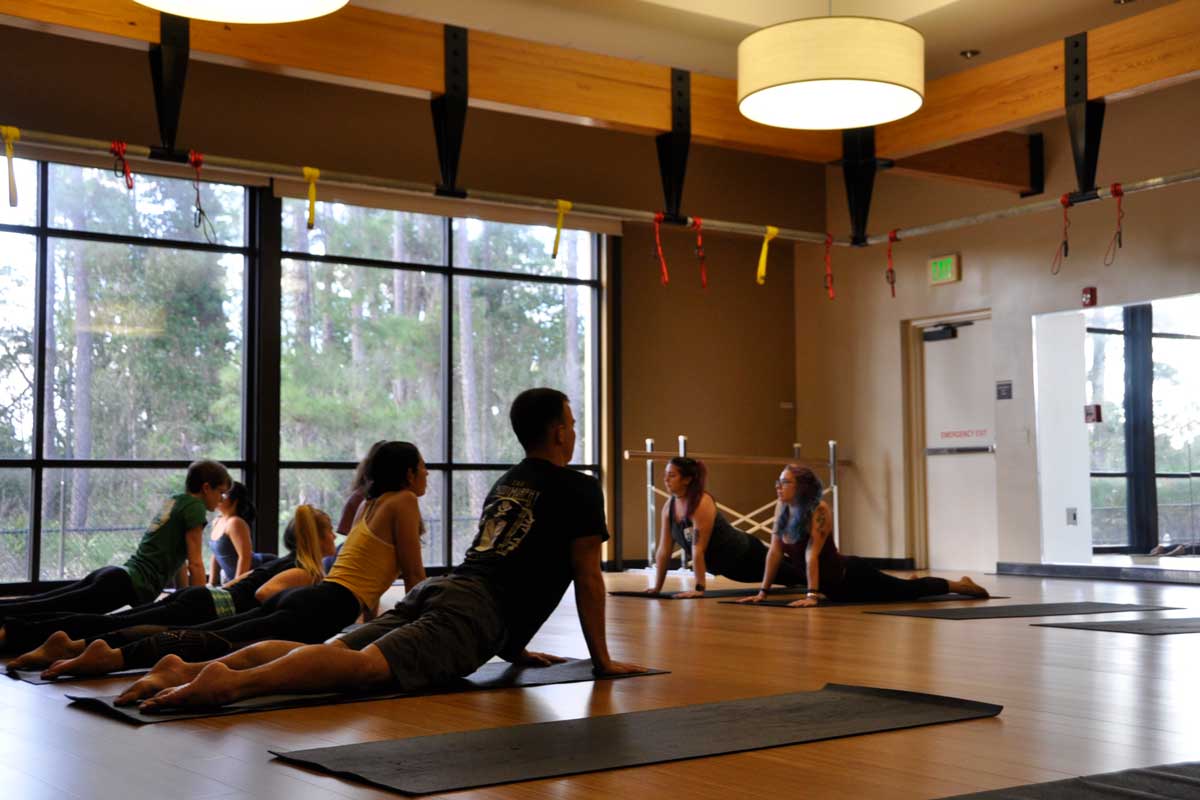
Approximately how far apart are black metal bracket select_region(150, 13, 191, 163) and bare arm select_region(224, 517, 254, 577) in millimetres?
2315

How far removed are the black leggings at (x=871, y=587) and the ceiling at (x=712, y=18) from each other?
11.3 feet

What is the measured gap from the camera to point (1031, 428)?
31.8 ft

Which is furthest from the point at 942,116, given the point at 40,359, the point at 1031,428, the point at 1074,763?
the point at 40,359

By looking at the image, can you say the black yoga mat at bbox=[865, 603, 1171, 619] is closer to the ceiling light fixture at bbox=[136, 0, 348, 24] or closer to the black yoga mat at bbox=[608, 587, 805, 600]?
the black yoga mat at bbox=[608, 587, 805, 600]

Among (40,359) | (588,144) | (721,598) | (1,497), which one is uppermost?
(588,144)

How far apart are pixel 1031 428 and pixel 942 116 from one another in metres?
3.60

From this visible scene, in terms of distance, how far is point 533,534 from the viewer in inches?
144

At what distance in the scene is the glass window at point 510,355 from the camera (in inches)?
405

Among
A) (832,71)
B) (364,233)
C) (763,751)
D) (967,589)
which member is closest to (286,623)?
(763,751)

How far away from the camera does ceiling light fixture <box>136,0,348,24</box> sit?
4.36 meters

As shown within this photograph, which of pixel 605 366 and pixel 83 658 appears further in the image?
pixel 605 366

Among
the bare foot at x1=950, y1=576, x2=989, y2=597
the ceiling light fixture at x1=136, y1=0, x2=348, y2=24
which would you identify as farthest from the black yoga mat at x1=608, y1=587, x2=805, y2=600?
the ceiling light fixture at x1=136, y1=0, x2=348, y2=24

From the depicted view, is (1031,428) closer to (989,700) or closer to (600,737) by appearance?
(989,700)

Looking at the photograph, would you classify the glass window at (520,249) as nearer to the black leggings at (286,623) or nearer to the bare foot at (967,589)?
the bare foot at (967,589)
